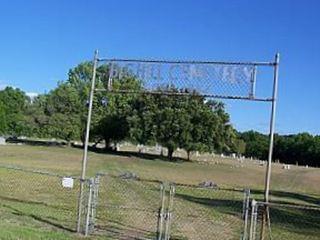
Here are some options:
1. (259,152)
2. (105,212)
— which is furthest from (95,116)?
(259,152)

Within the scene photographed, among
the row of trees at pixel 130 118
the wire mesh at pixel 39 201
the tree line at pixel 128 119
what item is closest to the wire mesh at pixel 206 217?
the wire mesh at pixel 39 201

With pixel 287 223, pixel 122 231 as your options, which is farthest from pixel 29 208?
pixel 287 223

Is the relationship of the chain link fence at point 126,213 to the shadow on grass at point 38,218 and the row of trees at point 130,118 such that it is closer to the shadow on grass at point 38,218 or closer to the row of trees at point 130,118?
the shadow on grass at point 38,218

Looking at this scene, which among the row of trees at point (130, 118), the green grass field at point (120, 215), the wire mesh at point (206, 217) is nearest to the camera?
the green grass field at point (120, 215)

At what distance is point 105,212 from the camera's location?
17391mm

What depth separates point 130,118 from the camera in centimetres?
8444

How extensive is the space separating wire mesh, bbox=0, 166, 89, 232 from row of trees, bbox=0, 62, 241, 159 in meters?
54.3

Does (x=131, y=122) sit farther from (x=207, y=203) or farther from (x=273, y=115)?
(x=273, y=115)

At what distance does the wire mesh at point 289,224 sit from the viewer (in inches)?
603

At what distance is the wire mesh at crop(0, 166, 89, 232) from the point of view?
14.2m

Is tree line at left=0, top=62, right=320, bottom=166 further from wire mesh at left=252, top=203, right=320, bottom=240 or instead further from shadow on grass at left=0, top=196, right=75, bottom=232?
shadow on grass at left=0, top=196, right=75, bottom=232

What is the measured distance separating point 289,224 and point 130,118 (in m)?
65.0

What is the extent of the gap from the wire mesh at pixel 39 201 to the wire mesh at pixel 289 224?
457cm

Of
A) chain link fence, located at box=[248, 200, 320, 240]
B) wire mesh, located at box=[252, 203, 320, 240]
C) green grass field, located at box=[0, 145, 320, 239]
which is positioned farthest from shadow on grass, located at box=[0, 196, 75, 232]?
wire mesh, located at box=[252, 203, 320, 240]
